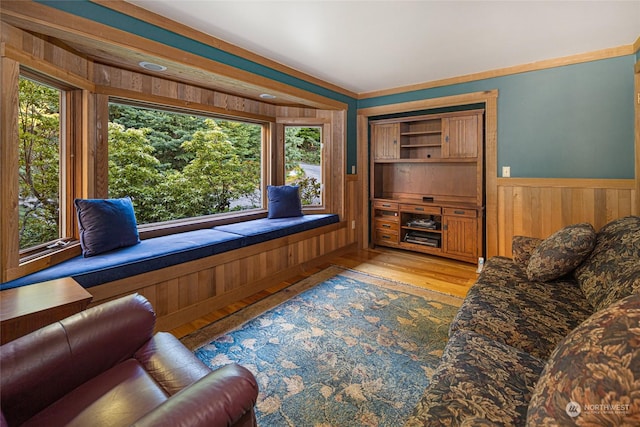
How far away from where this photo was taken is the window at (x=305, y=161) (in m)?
4.54

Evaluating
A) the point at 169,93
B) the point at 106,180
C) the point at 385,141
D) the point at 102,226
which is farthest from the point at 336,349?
the point at 385,141

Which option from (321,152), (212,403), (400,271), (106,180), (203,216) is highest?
(321,152)

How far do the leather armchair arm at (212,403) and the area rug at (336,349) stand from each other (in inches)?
29.3

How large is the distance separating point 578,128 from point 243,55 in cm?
356

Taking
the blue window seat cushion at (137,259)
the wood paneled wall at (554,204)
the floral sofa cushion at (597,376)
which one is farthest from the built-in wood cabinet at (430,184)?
the floral sofa cushion at (597,376)

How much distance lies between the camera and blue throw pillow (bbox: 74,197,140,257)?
7.75ft

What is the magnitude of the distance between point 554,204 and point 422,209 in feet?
4.94

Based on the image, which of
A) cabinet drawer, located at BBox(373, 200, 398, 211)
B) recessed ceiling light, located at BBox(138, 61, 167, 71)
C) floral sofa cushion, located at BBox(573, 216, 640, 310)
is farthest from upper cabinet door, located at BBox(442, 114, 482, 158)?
recessed ceiling light, located at BBox(138, 61, 167, 71)

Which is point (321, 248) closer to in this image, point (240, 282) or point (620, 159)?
point (240, 282)

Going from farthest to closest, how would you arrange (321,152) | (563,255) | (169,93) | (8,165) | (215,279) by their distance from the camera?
(321,152) < (169,93) < (215,279) < (563,255) < (8,165)

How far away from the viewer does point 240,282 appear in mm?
3049

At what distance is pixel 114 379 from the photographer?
1.21 metres

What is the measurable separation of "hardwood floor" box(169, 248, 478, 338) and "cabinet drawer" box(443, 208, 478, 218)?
661 millimetres

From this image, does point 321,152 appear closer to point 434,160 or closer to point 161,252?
point 434,160
